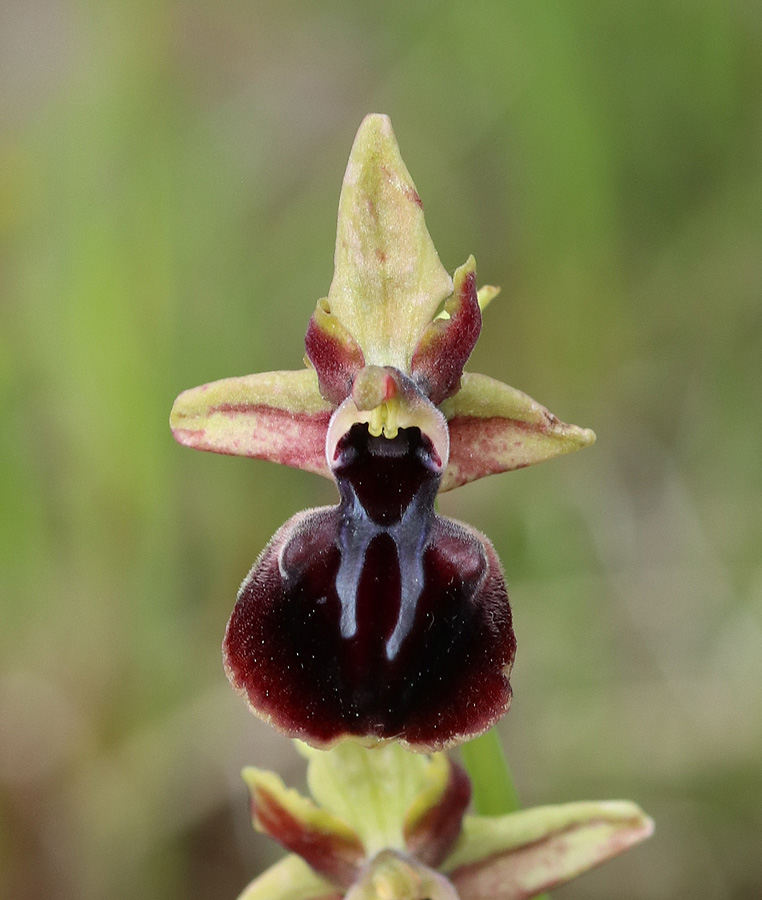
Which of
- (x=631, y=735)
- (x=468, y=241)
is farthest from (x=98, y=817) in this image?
(x=468, y=241)

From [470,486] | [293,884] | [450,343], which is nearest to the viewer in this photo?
[450,343]

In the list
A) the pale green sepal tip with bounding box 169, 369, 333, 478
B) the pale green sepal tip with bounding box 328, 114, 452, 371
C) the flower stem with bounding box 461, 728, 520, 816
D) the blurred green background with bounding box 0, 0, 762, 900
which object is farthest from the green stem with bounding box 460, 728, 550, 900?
the blurred green background with bounding box 0, 0, 762, 900

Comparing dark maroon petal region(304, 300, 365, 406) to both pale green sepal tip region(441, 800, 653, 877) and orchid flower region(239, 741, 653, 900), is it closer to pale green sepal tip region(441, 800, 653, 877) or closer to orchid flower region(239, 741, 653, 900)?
orchid flower region(239, 741, 653, 900)

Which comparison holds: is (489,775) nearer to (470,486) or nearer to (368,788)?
(368,788)

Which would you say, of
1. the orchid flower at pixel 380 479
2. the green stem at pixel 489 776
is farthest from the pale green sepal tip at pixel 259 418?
the green stem at pixel 489 776

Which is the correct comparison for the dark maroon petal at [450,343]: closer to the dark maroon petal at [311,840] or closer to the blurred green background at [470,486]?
the dark maroon petal at [311,840]

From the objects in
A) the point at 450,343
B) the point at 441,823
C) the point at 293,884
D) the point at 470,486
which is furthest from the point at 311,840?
the point at 470,486
